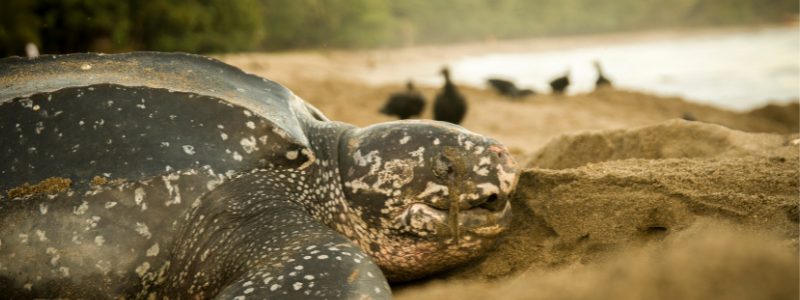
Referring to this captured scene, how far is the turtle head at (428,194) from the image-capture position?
5.79 ft

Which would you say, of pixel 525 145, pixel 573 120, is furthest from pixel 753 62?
pixel 525 145

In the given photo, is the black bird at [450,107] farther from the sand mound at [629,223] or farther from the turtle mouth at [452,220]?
the turtle mouth at [452,220]

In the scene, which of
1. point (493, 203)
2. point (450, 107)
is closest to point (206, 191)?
point (493, 203)

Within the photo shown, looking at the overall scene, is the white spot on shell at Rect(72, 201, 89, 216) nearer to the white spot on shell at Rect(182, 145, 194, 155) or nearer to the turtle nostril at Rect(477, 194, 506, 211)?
the white spot on shell at Rect(182, 145, 194, 155)

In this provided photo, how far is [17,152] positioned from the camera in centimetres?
165

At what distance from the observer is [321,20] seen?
35.2 m

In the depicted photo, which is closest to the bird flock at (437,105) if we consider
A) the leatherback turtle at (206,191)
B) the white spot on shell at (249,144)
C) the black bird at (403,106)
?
the black bird at (403,106)

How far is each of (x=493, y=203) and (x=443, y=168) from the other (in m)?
0.20

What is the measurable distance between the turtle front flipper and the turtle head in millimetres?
183

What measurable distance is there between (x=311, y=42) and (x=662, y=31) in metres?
31.6

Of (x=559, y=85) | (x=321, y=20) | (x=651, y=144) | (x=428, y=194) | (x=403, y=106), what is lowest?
(x=321, y=20)

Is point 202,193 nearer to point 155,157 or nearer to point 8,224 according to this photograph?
point 155,157

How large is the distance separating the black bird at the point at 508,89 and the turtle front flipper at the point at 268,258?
27.7 ft

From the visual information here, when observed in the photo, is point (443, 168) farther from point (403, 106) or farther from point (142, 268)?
point (403, 106)
